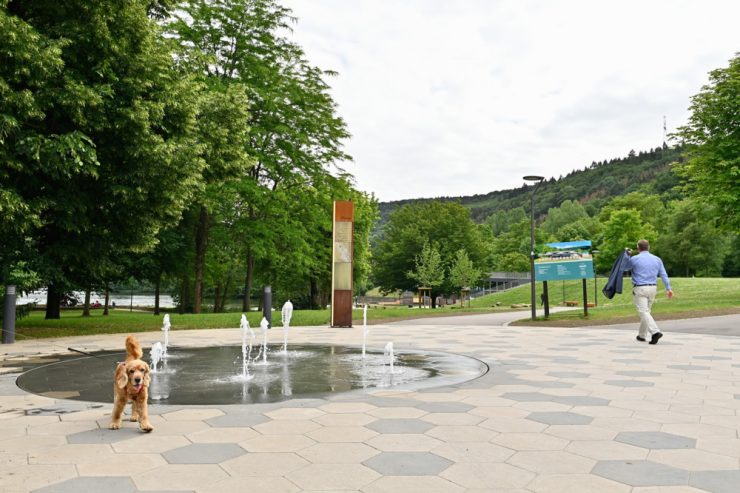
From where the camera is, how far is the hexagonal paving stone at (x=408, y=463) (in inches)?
139

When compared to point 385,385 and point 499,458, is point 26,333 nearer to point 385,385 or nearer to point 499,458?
point 385,385

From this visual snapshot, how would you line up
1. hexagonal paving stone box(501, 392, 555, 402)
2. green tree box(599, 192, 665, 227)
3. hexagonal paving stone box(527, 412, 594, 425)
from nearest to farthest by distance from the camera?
hexagonal paving stone box(527, 412, 594, 425) < hexagonal paving stone box(501, 392, 555, 402) < green tree box(599, 192, 665, 227)

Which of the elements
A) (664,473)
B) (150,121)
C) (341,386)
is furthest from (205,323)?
(664,473)

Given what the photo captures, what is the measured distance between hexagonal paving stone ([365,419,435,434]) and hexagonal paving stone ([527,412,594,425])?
1069 mm

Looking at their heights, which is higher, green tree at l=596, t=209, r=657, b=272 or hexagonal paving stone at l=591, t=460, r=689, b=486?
green tree at l=596, t=209, r=657, b=272

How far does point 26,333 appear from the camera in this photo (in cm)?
1451

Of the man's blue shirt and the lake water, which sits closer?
the man's blue shirt

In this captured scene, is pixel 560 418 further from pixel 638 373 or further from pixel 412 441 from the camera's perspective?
pixel 638 373

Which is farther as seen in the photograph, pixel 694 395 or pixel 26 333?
pixel 26 333

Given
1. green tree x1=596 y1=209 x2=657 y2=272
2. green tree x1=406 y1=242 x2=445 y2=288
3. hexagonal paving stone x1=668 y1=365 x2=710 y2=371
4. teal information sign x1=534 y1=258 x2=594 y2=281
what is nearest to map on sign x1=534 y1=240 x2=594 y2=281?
teal information sign x1=534 y1=258 x2=594 y2=281

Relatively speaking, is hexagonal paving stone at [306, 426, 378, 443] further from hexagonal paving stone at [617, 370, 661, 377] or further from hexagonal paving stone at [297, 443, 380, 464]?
hexagonal paving stone at [617, 370, 661, 377]

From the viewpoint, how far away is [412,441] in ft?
13.9

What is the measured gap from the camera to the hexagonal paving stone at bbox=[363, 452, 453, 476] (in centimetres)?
352

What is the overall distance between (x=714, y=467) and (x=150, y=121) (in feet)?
42.0
